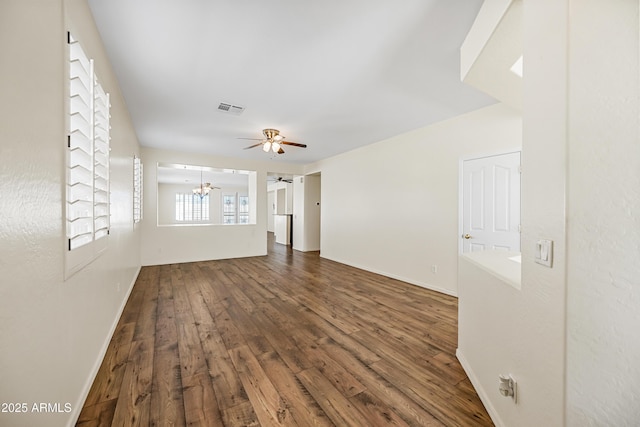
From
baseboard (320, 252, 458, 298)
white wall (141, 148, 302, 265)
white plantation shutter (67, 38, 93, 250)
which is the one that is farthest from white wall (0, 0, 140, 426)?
white wall (141, 148, 302, 265)

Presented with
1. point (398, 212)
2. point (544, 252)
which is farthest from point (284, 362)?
point (398, 212)

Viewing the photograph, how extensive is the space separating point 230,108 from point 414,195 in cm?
311

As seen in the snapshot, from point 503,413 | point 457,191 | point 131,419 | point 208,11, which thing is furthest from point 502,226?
point 131,419

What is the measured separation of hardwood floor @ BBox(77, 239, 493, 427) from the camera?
1.51m

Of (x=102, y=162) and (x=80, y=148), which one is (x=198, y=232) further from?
(x=80, y=148)

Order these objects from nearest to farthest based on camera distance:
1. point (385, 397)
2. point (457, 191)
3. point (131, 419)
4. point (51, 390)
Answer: point (51, 390) → point (131, 419) → point (385, 397) → point (457, 191)

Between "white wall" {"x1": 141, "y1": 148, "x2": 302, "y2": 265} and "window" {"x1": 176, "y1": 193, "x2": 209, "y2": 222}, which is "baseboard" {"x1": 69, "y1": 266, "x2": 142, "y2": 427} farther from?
"window" {"x1": 176, "y1": 193, "x2": 209, "y2": 222}

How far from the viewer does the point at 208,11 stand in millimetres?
1738

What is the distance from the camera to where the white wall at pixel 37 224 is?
2.83 feet

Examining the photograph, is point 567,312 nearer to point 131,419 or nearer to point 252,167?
point 131,419

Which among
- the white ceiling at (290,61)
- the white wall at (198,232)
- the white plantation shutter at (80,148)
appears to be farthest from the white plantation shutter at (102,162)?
the white wall at (198,232)

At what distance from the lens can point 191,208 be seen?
1185 centimetres

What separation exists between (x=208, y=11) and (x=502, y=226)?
3.73 m

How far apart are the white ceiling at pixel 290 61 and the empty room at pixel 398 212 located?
0.8 inches
